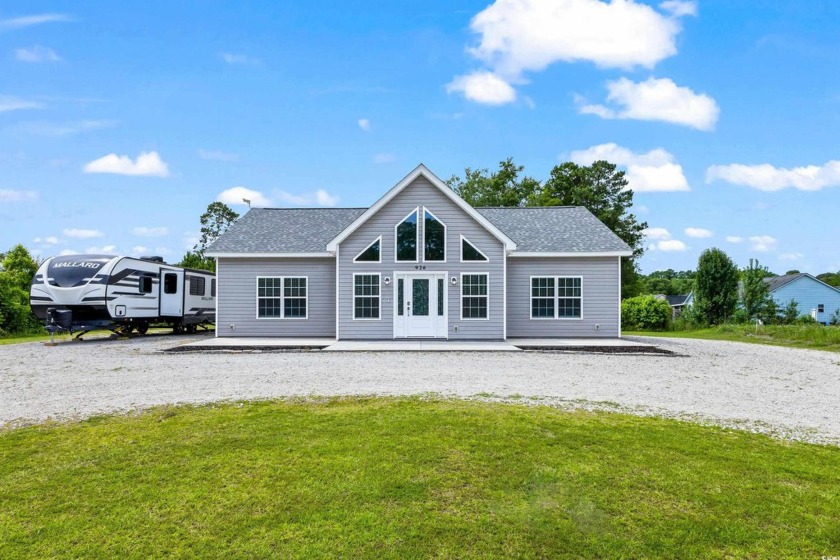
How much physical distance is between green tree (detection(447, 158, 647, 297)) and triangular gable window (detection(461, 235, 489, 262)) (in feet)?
85.3

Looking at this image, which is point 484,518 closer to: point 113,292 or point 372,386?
point 372,386

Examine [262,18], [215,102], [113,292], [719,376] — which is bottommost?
[719,376]

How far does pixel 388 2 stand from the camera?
15672 mm

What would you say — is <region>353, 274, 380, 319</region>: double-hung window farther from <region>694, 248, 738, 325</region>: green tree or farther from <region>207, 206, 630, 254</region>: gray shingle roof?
Answer: <region>694, 248, 738, 325</region>: green tree

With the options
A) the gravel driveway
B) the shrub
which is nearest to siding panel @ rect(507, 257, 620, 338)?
the gravel driveway

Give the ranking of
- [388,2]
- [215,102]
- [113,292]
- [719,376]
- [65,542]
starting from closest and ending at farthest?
1. [65,542]
2. [719,376]
3. [388,2]
4. [113,292]
5. [215,102]

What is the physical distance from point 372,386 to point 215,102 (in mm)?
15286

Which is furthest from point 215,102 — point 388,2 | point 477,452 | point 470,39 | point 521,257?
point 477,452

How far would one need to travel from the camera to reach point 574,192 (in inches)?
1720

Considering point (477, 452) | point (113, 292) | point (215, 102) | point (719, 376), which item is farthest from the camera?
point (215, 102)

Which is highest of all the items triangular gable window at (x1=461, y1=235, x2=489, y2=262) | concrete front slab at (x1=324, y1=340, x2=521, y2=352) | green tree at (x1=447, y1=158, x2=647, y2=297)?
green tree at (x1=447, y1=158, x2=647, y2=297)

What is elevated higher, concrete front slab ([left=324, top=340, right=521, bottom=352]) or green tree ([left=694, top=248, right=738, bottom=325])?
green tree ([left=694, top=248, right=738, bottom=325])

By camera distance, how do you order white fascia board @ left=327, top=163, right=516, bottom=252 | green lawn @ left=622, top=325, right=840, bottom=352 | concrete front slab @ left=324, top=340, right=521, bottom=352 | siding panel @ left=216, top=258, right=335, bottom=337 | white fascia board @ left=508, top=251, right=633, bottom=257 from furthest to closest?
green lawn @ left=622, top=325, right=840, bottom=352 < siding panel @ left=216, top=258, right=335, bottom=337 < white fascia board @ left=508, top=251, right=633, bottom=257 < white fascia board @ left=327, top=163, right=516, bottom=252 < concrete front slab @ left=324, top=340, right=521, bottom=352

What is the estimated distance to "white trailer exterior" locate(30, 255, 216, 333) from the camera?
1677cm
